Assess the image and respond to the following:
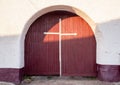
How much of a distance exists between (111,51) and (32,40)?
3182 millimetres

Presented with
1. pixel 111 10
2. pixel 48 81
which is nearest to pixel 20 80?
pixel 48 81

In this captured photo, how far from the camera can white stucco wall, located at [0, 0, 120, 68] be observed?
9.73m

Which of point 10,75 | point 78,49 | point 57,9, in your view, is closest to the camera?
point 10,75

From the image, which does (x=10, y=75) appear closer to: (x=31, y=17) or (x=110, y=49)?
(x=31, y=17)

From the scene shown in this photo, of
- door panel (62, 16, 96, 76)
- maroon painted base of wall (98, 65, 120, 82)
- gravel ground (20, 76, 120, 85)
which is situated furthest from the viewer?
door panel (62, 16, 96, 76)

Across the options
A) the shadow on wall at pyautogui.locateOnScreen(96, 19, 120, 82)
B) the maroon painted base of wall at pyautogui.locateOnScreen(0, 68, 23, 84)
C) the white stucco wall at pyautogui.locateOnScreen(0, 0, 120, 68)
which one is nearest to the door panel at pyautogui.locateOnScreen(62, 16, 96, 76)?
the shadow on wall at pyautogui.locateOnScreen(96, 19, 120, 82)

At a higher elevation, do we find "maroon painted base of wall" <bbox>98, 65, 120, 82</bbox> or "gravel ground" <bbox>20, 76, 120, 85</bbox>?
"maroon painted base of wall" <bbox>98, 65, 120, 82</bbox>

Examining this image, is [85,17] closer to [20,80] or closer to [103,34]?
[103,34]

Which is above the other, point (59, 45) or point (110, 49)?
point (59, 45)

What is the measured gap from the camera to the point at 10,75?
973cm

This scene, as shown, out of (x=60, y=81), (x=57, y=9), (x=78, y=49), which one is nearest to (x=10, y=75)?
(x=60, y=81)

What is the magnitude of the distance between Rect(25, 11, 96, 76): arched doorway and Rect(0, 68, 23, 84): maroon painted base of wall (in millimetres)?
963

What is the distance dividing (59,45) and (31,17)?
5.71ft

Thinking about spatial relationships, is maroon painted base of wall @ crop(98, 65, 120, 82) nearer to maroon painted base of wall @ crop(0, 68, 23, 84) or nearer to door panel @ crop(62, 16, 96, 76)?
door panel @ crop(62, 16, 96, 76)
